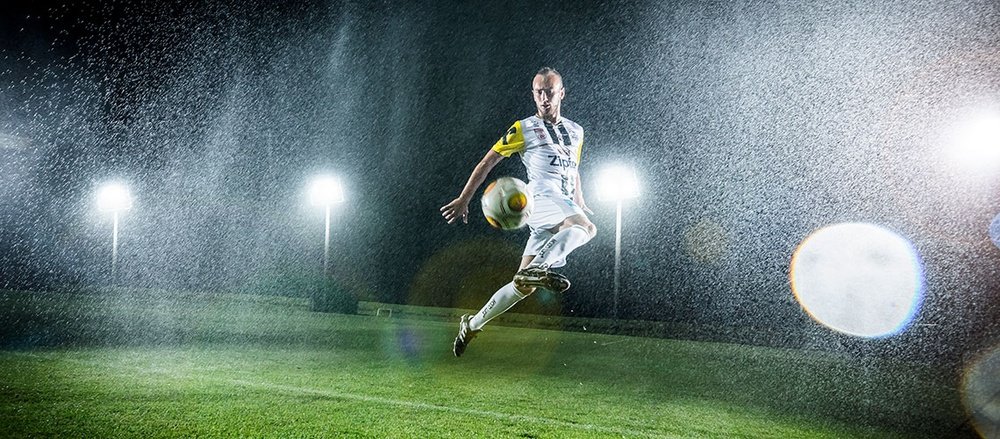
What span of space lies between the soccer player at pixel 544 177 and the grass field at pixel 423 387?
2664 mm

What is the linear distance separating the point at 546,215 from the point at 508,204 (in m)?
0.74

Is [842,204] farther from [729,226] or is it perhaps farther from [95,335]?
[95,335]

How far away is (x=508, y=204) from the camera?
5336mm

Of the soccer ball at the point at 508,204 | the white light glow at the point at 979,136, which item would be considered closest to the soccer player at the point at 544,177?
the soccer ball at the point at 508,204

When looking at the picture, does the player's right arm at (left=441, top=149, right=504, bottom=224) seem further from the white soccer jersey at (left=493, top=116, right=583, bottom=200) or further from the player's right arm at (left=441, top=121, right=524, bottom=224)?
the white soccer jersey at (left=493, top=116, right=583, bottom=200)

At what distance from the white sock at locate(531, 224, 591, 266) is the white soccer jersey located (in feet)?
1.45

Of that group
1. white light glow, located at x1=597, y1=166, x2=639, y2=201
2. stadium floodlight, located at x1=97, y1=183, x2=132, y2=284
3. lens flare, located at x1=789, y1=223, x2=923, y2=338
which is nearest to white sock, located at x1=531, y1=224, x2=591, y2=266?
white light glow, located at x1=597, y1=166, x2=639, y2=201

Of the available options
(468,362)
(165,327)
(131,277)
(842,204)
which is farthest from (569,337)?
(131,277)

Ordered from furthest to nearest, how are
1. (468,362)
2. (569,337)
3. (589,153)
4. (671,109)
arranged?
1. (671,109)
2. (589,153)
3. (569,337)
4. (468,362)

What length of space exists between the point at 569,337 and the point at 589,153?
10.8m

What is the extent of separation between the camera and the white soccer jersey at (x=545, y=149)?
19.7 feet

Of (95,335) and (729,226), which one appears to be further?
(729,226)

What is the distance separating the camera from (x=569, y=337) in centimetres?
1798

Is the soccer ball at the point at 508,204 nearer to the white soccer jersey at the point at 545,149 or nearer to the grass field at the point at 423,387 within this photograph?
the white soccer jersey at the point at 545,149
